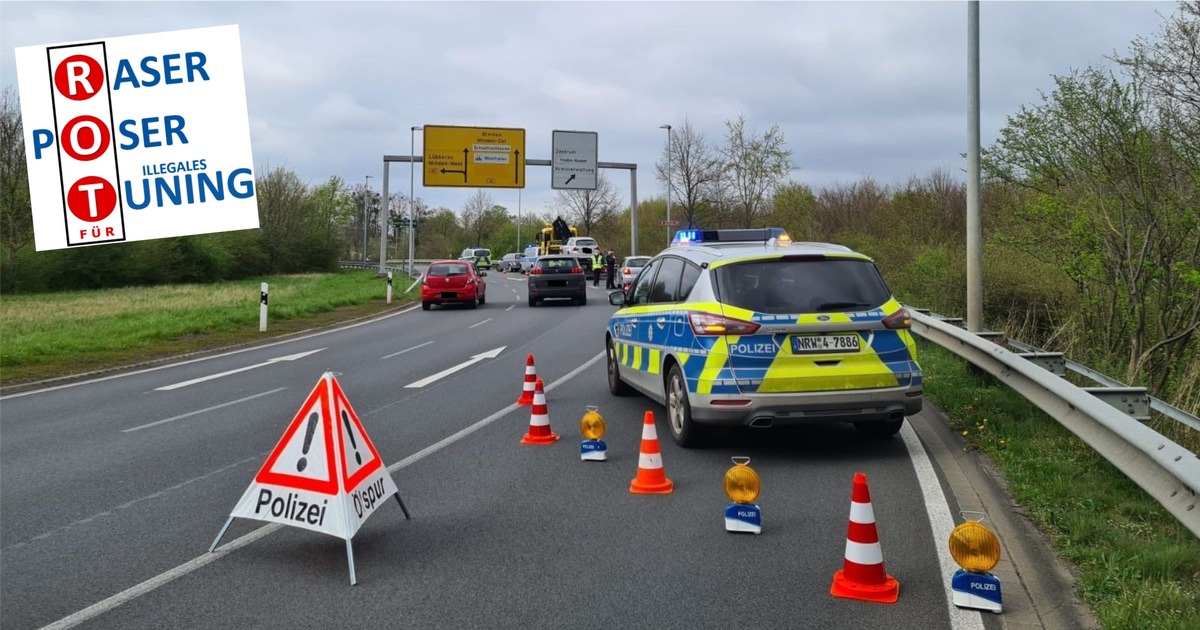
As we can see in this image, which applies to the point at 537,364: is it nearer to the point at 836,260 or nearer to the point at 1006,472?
the point at 836,260

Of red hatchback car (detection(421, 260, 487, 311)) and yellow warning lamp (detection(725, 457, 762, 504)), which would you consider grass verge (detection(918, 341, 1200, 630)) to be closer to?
yellow warning lamp (detection(725, 457, 762, 504))

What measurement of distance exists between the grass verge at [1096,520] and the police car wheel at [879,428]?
631 millimetres

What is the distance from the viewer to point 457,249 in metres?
104

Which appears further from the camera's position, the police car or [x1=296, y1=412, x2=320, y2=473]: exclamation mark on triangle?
the police car

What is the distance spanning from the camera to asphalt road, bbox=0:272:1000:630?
4562mm

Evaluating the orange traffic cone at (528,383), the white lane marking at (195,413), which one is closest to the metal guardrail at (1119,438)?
the orange traffic cone at (528,383)

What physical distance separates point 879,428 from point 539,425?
3023mm

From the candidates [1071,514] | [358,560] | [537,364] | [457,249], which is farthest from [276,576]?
[457,249]

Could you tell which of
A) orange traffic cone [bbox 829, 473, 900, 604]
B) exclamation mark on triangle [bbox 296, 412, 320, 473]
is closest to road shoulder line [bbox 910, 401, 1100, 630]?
orange traffic cone [bbox 829, 473, 900, 604]

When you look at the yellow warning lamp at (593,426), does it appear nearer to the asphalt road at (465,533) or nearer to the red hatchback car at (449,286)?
the asphalt road at (465,533)

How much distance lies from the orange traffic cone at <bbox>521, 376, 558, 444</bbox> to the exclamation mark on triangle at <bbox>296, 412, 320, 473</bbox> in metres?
3.35

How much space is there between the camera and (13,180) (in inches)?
1583

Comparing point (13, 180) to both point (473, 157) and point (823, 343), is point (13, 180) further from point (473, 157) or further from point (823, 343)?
point (823, 343)

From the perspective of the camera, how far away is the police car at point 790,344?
7.62 meters
